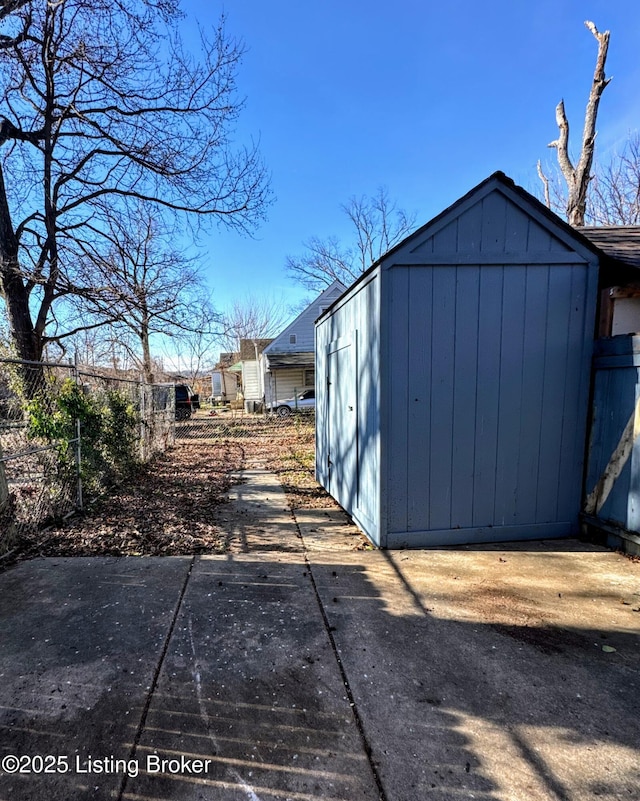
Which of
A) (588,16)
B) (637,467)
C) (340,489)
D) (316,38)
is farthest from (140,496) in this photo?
(588,16)

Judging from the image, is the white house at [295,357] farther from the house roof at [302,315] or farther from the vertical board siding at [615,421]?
the vertical board siding at [615,421]

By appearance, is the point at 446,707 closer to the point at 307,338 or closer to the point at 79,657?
the point at 79,657

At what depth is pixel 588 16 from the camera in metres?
9.97

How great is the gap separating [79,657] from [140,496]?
374cm

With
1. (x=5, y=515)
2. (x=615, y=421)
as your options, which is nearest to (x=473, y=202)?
(x=615, y=421)

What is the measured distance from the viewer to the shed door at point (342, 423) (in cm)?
459

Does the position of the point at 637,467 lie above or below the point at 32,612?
above

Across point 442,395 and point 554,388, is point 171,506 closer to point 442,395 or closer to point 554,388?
point 442,395

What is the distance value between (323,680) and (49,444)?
4.24m

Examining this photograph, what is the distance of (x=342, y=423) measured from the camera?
510 centimetres

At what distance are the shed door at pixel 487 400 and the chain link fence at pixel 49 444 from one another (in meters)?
3.67

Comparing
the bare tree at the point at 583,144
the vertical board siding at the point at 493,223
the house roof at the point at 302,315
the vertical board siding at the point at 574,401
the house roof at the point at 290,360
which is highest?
the bare tree at the point at 583,144

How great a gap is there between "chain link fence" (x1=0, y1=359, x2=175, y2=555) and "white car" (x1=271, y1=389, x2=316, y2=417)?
43.4 ft

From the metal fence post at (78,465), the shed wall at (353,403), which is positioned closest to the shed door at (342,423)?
the shed wall at (353,403)
